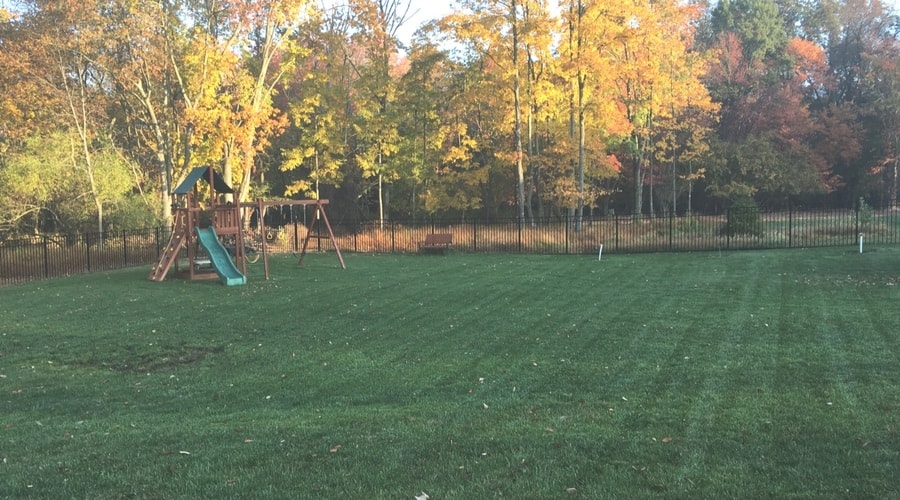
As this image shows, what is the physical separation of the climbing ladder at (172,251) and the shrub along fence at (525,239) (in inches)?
169

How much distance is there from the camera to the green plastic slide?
15.9 meters

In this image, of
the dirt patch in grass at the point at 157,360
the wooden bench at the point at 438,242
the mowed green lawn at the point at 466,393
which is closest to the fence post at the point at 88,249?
the mowed green lawn at the point at 466,393

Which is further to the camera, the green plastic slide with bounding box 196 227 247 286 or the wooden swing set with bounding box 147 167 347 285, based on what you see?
the wooden swing set with bounding box 147 167 347 285

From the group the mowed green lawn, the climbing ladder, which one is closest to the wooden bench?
the climbing ladder

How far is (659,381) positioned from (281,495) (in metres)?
3.88

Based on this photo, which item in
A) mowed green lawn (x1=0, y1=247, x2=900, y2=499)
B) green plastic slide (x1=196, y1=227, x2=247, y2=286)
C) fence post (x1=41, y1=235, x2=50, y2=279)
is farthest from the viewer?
fence post (x1=41, y1=235, x2=50, y2=279)

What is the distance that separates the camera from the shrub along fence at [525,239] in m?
20.4

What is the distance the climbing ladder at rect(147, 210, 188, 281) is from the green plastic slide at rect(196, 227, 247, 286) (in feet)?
2.14

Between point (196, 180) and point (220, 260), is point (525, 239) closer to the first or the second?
point (220, 260)

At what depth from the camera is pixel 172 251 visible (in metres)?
17.5

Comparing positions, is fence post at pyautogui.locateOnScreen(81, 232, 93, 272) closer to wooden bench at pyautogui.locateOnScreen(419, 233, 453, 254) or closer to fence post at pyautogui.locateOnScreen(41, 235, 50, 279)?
fence post at pyautogui.locateOnScreen(41, 235, 50, 279)

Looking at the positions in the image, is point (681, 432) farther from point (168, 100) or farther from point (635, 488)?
point (168, 100)

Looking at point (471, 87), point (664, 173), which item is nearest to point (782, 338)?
point (471, 87)

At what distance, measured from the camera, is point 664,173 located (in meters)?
42.8
